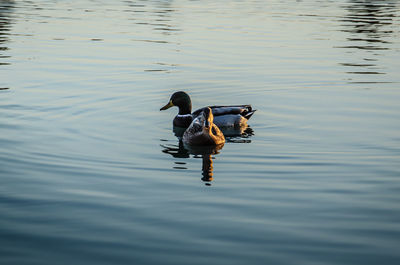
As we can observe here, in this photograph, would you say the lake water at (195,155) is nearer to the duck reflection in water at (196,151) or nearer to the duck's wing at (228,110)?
the duck reflection in water at (196,151)

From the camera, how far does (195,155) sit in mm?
11062

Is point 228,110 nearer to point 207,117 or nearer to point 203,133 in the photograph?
point 207,117

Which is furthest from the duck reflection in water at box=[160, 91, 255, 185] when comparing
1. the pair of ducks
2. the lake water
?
the lake water

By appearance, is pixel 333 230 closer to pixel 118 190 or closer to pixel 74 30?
pixel 118 190

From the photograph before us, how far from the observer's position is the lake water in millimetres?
6414

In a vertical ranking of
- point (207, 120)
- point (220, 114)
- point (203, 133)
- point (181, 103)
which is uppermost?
point (181, 103)

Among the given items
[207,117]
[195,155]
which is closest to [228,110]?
[207,117]

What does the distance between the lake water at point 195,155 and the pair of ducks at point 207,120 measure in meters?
0.37

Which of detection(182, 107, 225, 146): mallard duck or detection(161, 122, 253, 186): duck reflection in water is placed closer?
detection(161, 122, 253, 186): duck reflection in water

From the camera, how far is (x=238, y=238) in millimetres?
6520

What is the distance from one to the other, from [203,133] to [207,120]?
34 centimetres

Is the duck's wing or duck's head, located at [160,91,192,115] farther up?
duck's head, located at [160,91,192,115]

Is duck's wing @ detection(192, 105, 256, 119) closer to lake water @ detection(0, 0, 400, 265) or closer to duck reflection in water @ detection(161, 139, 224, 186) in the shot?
lake water @ detection(0, 0, 400, 265)

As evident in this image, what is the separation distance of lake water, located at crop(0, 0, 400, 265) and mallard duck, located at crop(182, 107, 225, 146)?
331 mm
